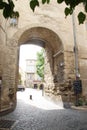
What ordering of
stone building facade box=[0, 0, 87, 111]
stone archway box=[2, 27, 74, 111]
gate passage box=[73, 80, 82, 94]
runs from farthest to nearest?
gate passage box=[73, 80, 82, 94]
stone building facade box=[0, 0, 87, 111]
stone archway box=[2, 27, 74, 111]

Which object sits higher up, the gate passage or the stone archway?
the stone archway

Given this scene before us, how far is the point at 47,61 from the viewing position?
45.3 feet

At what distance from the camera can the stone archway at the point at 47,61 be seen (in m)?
8.88

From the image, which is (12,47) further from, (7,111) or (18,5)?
(7,111)

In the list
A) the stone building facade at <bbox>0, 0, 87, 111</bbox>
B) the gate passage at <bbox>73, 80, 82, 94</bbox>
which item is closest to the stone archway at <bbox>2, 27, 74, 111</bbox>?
the stone building facade at <bbox>0, 0, 87, 111</bbox>

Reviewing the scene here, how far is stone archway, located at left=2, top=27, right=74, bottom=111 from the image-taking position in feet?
29.1

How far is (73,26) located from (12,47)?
13.4 ft

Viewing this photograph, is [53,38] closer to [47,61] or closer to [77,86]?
[47,61]

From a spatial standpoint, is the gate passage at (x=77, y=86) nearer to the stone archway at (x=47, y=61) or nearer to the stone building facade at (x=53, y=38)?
the stone building facade at (x=53, y=38)

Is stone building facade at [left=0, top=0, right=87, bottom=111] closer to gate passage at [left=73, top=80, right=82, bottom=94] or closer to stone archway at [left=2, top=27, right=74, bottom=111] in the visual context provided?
stone archway at [left=2, top=27, right=74, bottom=111]

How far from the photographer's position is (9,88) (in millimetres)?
8914

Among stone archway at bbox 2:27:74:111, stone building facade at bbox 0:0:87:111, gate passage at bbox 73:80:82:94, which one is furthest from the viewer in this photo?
gate passage at bbox 73:80:82:94

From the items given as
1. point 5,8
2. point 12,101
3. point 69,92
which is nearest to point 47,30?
point 69,92

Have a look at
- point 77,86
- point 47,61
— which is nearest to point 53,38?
point 47,61
